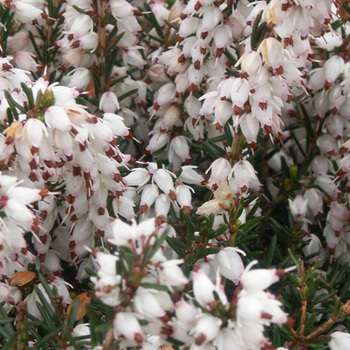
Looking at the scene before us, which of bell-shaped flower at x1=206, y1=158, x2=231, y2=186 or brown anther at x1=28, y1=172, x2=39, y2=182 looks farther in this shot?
bell-shaped flower at x1=206, y1=158, x2=231, y2=186

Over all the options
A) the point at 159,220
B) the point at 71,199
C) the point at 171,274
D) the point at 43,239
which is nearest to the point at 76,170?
the point at 71,199

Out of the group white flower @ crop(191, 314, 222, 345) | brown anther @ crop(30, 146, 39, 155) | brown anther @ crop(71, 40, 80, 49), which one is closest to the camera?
white flower @ crop(191, 314, 222, 345)

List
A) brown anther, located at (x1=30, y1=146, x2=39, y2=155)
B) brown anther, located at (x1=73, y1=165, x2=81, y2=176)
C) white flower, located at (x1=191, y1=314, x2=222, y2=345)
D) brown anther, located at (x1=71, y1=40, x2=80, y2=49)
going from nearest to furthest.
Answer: white flower, located at (x1=191, y1=314, x2=222, y2=345) < brown anther, located at (x1=30, y1=146, x2=39, y2=155) < brown anther, located at (x1=73, y1=165, x2=81, y2=176) < brown anther, located at (x1=71, y1=40, x2=80, y2=49)

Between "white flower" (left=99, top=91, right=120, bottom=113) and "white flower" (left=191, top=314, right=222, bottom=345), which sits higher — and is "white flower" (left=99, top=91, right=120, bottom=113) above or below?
below

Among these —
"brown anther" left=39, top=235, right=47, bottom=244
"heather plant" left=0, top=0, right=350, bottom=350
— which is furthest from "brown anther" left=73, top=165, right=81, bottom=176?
"brown anther" left=39, top=235, right=47, bottom=244

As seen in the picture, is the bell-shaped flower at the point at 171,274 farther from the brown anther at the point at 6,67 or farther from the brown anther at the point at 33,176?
the brown anther at the point at 6,67

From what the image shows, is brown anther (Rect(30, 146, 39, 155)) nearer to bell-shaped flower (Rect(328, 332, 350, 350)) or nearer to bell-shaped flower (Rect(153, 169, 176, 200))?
bell-shaped flower (Rect(153, 169, 176, 200))

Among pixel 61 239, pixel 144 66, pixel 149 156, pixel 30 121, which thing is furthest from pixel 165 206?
pixel 144 66

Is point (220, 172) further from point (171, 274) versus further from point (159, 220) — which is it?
point (171, 274)

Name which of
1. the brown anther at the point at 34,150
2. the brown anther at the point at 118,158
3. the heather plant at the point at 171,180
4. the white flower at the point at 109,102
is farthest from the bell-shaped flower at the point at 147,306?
the white flower at the point at 109,102
